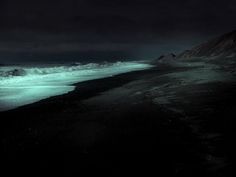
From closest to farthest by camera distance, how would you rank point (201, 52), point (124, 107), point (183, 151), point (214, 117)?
point (183, 151) → point (214, 117) → point (124, 107) → point (201, 52)

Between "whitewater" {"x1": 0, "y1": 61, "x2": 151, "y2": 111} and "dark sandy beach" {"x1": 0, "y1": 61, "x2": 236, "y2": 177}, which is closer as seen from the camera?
"dark sandy beach" {"x1": 0, "y1": 61, "x2": 236, "y2": 177}

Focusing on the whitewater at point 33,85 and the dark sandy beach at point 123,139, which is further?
the whitewater at point 33,85

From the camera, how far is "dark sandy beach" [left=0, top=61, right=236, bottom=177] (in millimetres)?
6207

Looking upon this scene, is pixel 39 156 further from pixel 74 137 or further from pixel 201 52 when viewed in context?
pixel 201 52

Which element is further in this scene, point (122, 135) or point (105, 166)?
point (122, 135)

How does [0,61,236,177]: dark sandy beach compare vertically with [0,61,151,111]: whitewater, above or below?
below

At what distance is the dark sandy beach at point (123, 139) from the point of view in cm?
621

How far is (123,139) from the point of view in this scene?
812cm

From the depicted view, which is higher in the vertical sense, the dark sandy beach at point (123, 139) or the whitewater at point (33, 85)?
the whitewater at point (33, 85)

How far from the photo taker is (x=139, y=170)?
6035mm

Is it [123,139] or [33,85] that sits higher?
[33,85]

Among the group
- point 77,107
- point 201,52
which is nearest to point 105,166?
point 77,107

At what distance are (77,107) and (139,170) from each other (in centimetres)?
787

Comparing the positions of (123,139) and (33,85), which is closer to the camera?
(123,139)
